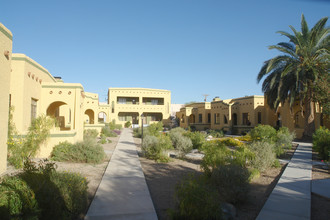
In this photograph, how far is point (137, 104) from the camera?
41.8m

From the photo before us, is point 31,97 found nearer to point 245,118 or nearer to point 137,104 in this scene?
point 245,118

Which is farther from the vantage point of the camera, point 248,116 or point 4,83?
point 248,116

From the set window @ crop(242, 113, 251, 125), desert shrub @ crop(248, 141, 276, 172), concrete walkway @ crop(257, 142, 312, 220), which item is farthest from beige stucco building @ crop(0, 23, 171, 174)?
window @ crop(242, 113, 251, 125)

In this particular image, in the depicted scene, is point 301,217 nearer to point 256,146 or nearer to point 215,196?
point 215,196

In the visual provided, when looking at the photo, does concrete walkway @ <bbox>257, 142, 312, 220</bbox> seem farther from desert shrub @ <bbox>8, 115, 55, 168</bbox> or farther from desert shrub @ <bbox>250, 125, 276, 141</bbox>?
desert shrub @ <bbox>8, 115, 55, 168</bbox>

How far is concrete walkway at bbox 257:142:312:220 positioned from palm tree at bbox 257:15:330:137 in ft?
39.4

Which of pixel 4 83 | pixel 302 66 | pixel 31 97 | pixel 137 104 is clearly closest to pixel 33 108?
pixel 31 97

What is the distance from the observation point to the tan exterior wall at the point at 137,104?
1612 inches

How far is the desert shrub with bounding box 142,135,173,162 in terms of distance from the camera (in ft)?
35.7

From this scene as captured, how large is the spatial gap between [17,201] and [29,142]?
751 centimetres

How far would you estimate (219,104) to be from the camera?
31938 millimetres

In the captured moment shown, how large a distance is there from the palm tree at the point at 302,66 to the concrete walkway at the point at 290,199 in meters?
12.0

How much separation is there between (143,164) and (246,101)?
866 inches

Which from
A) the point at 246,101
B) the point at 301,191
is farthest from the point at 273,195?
the point at 246,101
